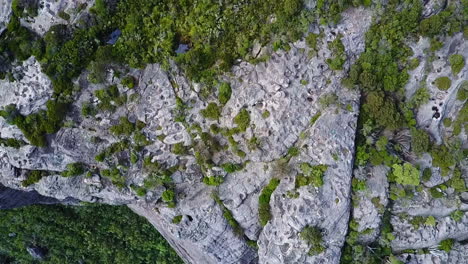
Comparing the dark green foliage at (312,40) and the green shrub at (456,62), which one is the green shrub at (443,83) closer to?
the green shrub at (456,62)

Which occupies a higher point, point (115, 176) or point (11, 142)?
point (11, 142)

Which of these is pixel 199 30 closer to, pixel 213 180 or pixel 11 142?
pixel 213 180

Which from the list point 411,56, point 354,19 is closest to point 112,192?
point 354,19

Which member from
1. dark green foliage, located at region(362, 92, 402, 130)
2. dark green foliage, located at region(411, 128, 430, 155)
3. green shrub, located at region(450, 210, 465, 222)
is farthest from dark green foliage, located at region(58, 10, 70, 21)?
green shrub, located at region(450, 210, 465, 222)

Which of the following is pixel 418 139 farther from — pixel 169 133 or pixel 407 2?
pixel 169 133

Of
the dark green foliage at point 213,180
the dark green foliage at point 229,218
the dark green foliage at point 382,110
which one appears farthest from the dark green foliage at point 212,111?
the dark green foliage at point 382,110

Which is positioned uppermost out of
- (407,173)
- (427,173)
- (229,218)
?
(407,173)

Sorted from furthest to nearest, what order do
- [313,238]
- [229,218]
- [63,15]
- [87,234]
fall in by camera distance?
[87,234]
[229,218]
[313,238]
[63,15]

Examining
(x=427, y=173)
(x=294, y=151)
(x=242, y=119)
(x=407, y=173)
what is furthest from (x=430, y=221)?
(x=242, y=119)
